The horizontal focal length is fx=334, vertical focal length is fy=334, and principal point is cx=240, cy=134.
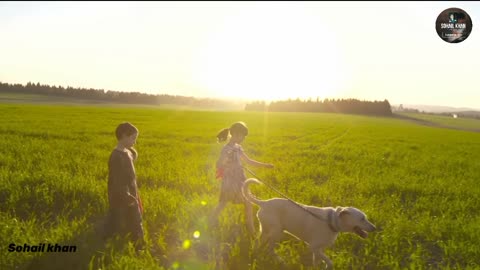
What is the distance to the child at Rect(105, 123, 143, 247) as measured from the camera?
16.2 feet

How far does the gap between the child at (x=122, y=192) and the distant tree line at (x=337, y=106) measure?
9363 cm

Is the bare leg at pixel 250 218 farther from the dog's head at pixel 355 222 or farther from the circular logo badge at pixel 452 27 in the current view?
the circular logo badge at pixel 452 27

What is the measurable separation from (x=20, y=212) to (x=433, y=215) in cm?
815

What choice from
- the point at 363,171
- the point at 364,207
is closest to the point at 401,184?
the point at 363,171

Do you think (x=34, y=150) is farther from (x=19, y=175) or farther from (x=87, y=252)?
(x=87, y=252)

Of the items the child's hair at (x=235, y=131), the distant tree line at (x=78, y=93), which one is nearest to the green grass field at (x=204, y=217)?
the child's hair at (x=235, y=131)

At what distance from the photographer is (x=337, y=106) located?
3829 inches

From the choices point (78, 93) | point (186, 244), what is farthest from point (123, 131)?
point (78, 93)

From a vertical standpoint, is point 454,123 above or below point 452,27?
below

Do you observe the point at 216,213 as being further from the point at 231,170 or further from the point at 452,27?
the point at 452,27

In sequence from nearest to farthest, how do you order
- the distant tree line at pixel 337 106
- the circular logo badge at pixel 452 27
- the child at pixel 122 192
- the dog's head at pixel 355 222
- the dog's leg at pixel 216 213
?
the dog's head at pixel 355 222, the child at pixel 122 192, the dog's leg at pixel 216 213, the circular logo badge at pixel 452 27, the distant tree line at pixel 337 106

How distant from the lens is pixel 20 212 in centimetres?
595

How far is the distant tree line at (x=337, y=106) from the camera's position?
94750mm

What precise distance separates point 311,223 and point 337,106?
319 ft
